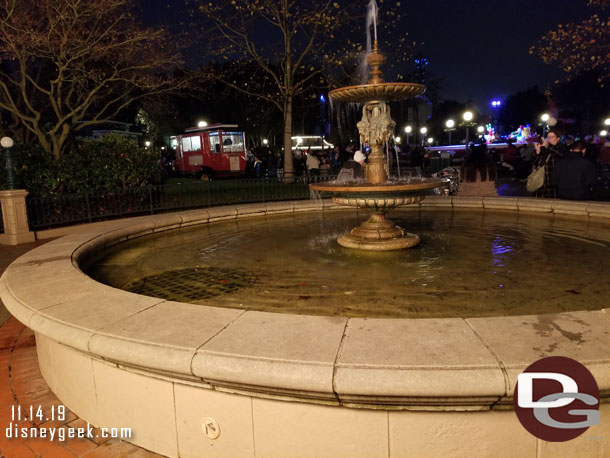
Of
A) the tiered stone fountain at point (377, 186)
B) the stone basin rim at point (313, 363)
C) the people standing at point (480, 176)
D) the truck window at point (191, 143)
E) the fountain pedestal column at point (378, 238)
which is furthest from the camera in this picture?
the truck window at point (191, 143)

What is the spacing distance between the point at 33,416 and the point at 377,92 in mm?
6606

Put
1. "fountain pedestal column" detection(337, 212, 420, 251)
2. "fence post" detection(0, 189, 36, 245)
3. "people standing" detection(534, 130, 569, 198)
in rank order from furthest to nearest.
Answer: "people standing" detection(534, 130, 569, 198)
"fence post" detection(0, 189, 36, 245)
"fountain pedestal column" detection(337, 212, 420, 251)

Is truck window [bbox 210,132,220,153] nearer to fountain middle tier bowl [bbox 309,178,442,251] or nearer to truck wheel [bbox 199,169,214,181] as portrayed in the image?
truck wheel [bbox 199,169,214,181]

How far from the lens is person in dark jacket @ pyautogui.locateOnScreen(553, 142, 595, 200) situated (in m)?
9.73

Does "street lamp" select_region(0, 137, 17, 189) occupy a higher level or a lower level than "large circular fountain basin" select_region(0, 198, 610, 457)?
higher

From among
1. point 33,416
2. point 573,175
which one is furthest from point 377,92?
point 33,416

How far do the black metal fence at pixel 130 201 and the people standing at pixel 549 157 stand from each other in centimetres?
756

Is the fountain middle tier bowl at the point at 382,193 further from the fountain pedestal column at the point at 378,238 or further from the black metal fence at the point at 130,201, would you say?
the black metal fence at the point at 130,201

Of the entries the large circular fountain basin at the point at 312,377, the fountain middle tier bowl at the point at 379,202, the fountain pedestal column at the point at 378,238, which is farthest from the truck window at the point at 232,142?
the large circular fountain basin at the point at 312,377

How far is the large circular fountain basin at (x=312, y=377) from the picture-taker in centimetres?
249

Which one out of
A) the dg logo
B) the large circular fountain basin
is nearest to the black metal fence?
the large circular fountain basin

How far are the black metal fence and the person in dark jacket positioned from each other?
26.6ft

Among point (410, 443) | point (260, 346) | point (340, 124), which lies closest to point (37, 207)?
point (260, 346)

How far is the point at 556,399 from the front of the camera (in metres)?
2.49
